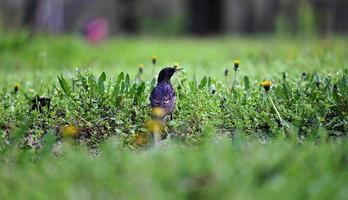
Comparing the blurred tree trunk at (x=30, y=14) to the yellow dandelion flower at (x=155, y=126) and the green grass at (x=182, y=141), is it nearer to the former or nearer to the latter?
the green grass at (x=182, y=141)

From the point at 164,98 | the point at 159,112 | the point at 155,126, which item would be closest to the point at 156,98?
the point at 164,98

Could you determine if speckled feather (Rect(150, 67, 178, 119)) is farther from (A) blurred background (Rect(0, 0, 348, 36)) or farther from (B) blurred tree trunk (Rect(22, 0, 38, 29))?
(A) blurred background (Rect(0, 0, 348, 36))

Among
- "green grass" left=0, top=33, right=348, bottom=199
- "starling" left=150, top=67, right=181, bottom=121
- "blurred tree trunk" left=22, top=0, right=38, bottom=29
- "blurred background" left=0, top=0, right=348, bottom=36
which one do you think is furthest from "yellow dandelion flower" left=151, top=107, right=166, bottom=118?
"blurred background" left=0, top=0, right=348, bottom=36

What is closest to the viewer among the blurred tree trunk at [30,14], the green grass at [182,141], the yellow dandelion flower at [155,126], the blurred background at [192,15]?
the green grass at [182,141]

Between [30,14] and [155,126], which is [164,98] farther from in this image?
[30,14]

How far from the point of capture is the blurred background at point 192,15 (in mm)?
17469

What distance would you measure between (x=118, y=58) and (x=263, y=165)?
8221mm

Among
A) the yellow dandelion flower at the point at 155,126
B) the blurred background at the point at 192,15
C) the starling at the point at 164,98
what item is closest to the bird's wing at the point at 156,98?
the starling at the point at 164,98

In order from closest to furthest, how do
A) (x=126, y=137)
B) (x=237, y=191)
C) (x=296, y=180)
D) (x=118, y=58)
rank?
(x=237, y=191)
(x=296, y=180)
(x=126, y=137)
(x=118, y=58)

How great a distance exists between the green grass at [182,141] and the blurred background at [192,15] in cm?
1087

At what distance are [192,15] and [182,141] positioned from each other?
17123mm

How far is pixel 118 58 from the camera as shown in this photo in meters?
10.9

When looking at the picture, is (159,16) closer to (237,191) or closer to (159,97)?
(159,97)

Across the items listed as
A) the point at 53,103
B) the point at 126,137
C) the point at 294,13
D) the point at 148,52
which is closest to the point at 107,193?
the point at 126,137
